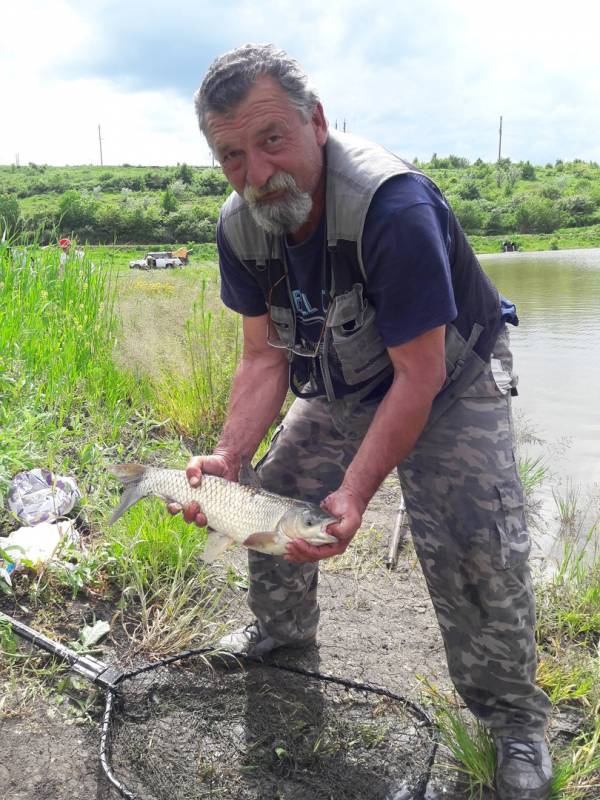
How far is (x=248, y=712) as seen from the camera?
304 cm

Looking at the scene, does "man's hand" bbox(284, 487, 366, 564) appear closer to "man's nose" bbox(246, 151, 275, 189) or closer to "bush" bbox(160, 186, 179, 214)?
"man's nose" bbox(246, 151, 275, 189)

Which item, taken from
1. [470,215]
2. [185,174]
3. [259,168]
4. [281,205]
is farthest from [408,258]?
[185,174]

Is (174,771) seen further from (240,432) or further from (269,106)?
(269,106)

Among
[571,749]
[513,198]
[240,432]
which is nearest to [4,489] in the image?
[240,432]

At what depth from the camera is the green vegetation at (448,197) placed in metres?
68.3

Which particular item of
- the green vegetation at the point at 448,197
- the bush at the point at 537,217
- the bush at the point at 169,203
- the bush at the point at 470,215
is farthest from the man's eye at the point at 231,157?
the bush at the point at 169,203

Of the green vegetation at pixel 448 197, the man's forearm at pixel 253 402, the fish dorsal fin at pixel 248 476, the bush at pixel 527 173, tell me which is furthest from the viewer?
the bush at pixel 527 173

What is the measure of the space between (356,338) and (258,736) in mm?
1716

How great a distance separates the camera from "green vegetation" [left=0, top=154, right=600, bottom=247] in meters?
68.3

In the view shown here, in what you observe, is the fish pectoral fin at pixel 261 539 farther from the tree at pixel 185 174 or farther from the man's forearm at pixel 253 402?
the tree at pixel 185 174

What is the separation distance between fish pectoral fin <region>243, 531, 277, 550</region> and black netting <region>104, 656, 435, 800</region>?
2.53ft

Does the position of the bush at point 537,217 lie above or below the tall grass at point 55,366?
above

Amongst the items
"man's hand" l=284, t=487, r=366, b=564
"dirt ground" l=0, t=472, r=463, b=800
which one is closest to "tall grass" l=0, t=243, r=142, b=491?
"dirt ground" l=0, t=472, r=463, b=800

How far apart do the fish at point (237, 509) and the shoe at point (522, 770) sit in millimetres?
1093
